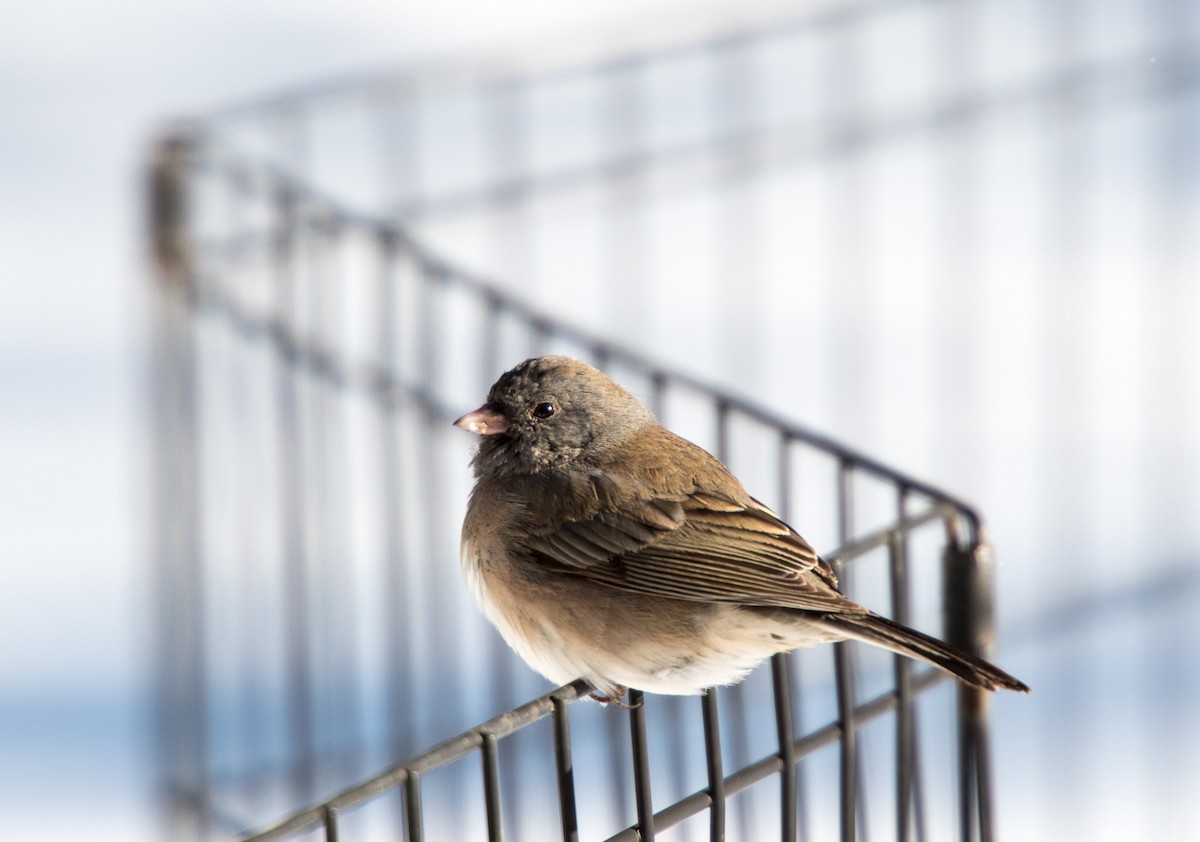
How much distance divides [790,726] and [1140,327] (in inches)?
84.6

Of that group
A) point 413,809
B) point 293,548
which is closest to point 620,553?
point 413,809

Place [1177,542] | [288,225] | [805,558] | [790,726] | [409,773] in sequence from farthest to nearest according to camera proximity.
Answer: [1177,542] → [288,225] → [805,558] → [790,726] → [409,773]

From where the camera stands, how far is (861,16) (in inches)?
100

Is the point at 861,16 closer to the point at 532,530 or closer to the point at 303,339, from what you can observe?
the point at 303,339

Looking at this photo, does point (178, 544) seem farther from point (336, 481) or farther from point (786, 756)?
point (786, 756)

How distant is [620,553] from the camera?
4.12 feet

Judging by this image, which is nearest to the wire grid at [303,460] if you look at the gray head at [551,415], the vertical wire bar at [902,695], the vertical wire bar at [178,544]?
the vertical wire bar at [178,544]

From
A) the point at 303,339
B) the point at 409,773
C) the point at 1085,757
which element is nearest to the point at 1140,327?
the point at 1085,757

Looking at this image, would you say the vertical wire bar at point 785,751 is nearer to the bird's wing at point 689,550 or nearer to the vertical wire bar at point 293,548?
the bird's wing at point 689,550

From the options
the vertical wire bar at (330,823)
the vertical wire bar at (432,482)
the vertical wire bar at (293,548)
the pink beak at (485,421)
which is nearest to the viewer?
the vertical wire bar at (330,823)

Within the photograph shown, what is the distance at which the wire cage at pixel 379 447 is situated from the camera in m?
1.92

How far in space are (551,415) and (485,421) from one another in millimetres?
65

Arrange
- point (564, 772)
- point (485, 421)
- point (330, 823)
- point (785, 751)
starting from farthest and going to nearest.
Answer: point (485, 421) < point (785, 751) < point (564, 772) < point (330, 823)

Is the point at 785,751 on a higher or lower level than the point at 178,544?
higher
